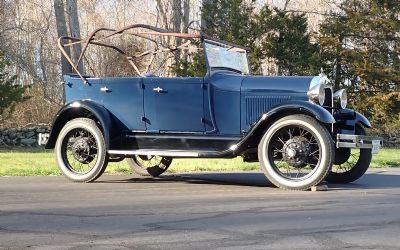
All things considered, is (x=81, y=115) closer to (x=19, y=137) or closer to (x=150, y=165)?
(x=150, y=165)

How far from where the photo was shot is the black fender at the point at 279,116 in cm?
814

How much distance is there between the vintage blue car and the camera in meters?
8.34

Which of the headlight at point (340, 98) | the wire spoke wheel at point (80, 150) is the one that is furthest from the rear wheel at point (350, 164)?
the wire spoke wheel at point (80, 150)

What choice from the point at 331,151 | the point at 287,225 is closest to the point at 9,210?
the point at 287,225

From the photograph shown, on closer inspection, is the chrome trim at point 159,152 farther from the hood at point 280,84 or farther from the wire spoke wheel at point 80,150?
the hood at point 280,84

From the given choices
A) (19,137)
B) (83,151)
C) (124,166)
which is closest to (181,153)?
(83,151)

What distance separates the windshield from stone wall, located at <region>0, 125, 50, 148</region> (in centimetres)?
1533

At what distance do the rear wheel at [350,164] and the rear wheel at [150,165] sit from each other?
270 cm

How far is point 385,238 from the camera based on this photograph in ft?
16.4

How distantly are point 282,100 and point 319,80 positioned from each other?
0.56 meters

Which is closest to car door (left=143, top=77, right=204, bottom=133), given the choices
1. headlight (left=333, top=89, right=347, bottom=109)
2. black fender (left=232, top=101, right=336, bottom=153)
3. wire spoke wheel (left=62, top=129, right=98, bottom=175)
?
black fender (left=232, top=101, right=336, bottom=153)

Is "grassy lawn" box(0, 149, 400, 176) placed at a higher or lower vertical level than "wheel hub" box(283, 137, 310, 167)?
lower

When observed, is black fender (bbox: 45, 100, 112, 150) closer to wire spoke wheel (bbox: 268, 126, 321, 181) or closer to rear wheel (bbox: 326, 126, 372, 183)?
wire spoke wheel (bbox: 268, 126, 321, 181)

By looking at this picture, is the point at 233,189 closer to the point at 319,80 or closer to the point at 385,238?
the point at 319,80
